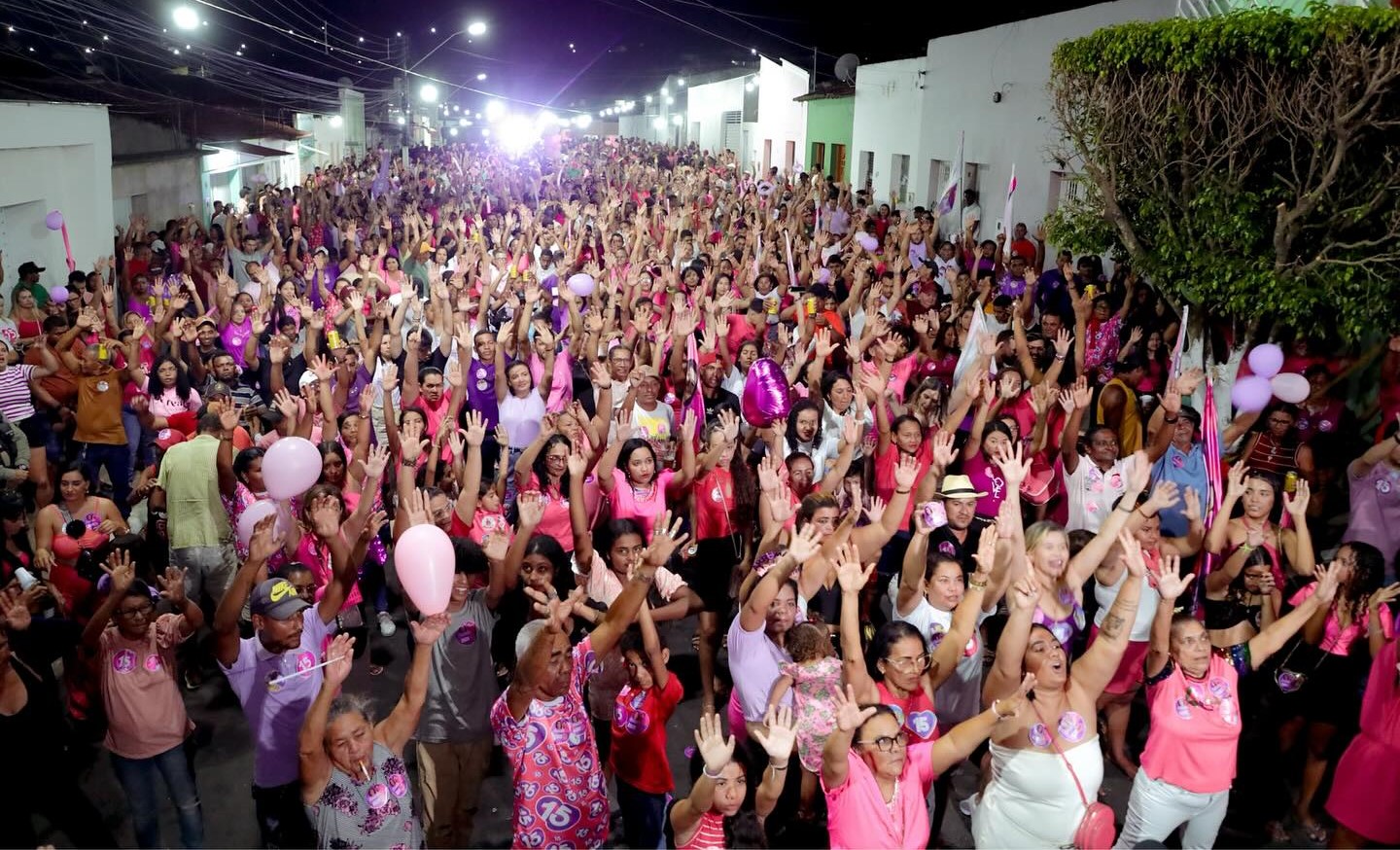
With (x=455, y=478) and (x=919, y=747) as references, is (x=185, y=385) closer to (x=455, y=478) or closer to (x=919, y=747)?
(x=455, y=478)

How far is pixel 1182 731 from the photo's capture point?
3.75 metres

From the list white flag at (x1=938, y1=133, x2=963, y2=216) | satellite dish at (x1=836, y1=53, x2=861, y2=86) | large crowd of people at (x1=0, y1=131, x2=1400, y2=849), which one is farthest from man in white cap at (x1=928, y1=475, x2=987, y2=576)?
satellite dish at (x1=836, y1=53, x2=861, y2=86)

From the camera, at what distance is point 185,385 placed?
23.3 feet

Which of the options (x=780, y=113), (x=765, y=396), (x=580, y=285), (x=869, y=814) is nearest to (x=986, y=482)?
(x=765, y=396)

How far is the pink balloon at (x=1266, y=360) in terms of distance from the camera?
6.52m

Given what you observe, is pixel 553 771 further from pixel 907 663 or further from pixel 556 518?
pixel 556 518

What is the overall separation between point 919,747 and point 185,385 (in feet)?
18.5

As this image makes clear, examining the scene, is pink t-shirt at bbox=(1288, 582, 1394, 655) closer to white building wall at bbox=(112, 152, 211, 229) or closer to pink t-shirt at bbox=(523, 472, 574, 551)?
pink t-shirt at bbox=(523, 472, 574, 551)

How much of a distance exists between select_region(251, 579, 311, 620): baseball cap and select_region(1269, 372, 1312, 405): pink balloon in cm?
555

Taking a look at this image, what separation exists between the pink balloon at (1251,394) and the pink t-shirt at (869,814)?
3.95 meters

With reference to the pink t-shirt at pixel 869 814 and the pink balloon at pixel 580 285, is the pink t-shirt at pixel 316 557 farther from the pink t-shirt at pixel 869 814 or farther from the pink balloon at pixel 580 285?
the pink balloon at pixel 580 285

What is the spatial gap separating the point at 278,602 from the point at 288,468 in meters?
1.07

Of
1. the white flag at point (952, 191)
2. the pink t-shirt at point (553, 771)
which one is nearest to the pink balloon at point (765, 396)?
the pink t-shirt at point (553, 771)

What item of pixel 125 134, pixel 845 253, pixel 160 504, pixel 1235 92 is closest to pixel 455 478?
pixel 160 504
